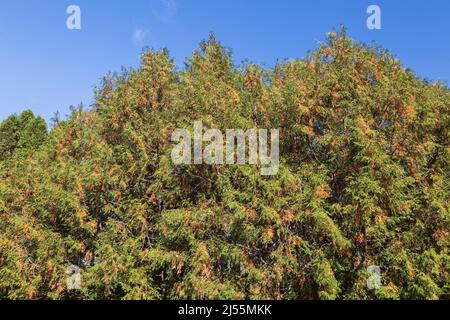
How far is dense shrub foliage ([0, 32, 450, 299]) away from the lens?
11914 millimetres

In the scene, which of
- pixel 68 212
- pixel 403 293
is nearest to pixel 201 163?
pixel 68 212

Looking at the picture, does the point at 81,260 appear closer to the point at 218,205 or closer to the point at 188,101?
the point at 218,205

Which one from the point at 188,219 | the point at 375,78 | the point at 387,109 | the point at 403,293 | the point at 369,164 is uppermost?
the point at 375,78

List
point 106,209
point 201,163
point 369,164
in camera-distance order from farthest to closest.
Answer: point 106,209 < point 201,163 < point 369,164

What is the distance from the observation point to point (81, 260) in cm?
1420

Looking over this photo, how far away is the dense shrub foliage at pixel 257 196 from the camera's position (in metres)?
11.9

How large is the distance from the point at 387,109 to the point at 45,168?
12.6 meters

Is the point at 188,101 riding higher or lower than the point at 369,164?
higher

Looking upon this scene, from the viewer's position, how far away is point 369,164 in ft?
39.2

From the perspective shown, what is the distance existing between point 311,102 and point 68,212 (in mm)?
8606

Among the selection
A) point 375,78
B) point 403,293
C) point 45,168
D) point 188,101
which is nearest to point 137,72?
point 188,101

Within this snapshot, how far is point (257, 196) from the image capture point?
12.2 metres

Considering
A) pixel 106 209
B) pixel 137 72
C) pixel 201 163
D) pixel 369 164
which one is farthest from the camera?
pixel 137 72

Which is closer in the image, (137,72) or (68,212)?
(68,212)
